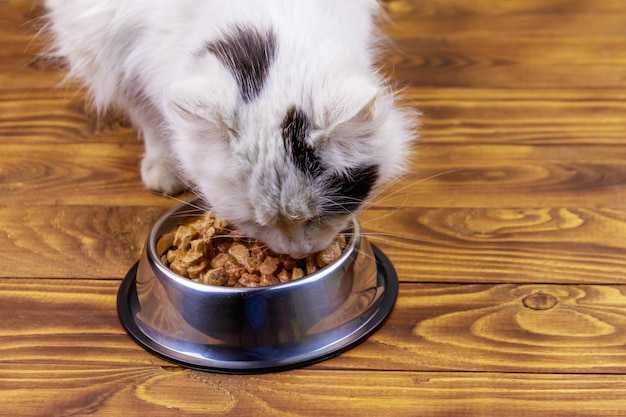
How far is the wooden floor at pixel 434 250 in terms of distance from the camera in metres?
1.30

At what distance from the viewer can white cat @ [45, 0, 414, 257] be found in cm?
121

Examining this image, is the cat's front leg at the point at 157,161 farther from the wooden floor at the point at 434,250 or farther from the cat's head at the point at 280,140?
the cat's head at the point at 280,140

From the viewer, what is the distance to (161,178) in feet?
6.11

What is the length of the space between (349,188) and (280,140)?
17 centimetres

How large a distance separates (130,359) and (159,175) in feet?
1.99

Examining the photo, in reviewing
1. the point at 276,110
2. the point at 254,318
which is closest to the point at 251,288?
the point at 254,318

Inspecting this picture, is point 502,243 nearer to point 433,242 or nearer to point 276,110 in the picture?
point 433,242

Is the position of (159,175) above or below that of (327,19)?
below

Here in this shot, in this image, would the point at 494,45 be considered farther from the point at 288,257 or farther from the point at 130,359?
the point at 130,359

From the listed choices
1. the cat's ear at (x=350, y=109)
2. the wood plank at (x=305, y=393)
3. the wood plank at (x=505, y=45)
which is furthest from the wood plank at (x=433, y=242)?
the wood plank at (x=505, y=45)

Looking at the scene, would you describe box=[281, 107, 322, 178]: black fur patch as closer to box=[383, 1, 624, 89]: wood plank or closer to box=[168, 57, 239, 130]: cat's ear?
box=[168, 57, 239, 130]: cat's ear

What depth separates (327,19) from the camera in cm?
140

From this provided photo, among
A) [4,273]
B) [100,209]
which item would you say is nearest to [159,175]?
[100,209]

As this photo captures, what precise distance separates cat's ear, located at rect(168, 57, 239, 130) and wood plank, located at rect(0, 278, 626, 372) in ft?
1.54
